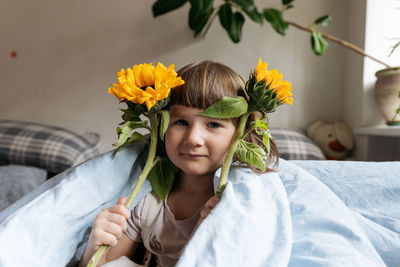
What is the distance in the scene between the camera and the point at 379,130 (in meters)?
1.50

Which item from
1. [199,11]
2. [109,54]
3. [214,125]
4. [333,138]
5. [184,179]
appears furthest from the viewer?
[109,54]

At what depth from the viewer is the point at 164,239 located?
69 cm

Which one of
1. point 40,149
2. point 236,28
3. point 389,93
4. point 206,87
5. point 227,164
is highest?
point 236,28

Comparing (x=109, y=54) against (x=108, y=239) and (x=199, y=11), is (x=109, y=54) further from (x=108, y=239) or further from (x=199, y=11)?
(x=108, y=239)

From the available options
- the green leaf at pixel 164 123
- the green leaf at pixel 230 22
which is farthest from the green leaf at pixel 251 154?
the green leaf at pixel 230 22

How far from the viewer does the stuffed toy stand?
1808 mm

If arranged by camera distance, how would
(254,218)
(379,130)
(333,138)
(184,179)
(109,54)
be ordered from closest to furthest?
1. (254,218)
2. (184,179)
3. (379,130)
4. (333,138)
5. (109,54)

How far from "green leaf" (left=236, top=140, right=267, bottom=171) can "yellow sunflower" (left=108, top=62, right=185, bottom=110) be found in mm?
159

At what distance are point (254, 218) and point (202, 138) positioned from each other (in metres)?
0.17

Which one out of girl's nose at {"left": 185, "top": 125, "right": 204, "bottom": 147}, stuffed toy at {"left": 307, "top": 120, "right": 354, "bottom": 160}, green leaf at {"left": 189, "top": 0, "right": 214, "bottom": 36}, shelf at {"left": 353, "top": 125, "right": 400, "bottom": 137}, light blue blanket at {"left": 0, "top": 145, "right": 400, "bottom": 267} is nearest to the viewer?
light blue blanket at {"left": 0, "top": 145, "right": 400, "bottom": 267}

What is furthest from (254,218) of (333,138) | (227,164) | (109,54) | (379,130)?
(109,54)

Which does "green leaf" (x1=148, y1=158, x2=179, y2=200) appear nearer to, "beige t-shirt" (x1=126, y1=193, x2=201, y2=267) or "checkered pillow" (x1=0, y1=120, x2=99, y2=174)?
"beige t-shirt" (x1=126, y1=193, x2=201, y2=267)

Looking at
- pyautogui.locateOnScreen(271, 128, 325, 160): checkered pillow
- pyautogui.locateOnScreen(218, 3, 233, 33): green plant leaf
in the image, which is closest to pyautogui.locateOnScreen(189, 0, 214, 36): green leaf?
pyautogui.locateOnScreen(218, 3, 233, 33): green plant leaf

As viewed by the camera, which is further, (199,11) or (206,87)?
(199,11)
